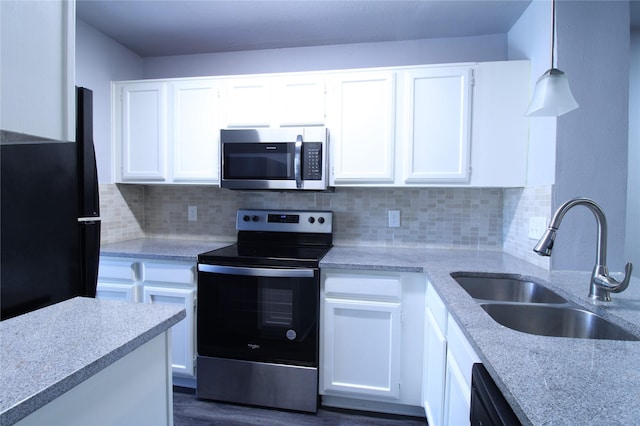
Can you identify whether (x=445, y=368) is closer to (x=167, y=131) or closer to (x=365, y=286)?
(x=365, y=286)

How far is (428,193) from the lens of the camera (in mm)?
2285

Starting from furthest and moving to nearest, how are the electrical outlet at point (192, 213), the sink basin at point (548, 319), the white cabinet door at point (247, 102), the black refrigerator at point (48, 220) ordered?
the electrical outlet at point (192, 213) → the white cabinet door at point (247, 102) → the sink basin at point (548, 319) → the black refrigerator at point (48, 220)

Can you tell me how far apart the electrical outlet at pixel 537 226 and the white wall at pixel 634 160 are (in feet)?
2.05

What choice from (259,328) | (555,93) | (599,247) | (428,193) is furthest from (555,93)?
(259,328)

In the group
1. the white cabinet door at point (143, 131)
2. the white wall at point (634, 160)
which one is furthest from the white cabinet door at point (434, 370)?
the white cabinet door at point (143, 131)

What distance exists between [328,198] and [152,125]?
139cm

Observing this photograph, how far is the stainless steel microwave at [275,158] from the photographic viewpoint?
6.61 ft

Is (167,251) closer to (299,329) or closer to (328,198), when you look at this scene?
(299,329)

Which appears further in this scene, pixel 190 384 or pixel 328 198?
pixel 328 198

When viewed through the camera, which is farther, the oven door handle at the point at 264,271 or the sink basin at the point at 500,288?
the oven door handle at the point at 264,271

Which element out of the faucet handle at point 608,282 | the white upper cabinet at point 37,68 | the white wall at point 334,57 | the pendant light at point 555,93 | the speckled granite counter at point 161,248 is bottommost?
the speckled granite counter at point 161,248

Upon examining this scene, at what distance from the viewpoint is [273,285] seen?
1.85 meters

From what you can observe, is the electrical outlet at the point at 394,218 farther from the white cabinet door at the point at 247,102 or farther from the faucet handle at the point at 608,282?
the faucet handle at the point at 608,282

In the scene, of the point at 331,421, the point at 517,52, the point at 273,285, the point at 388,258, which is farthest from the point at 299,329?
the point at 517,52
